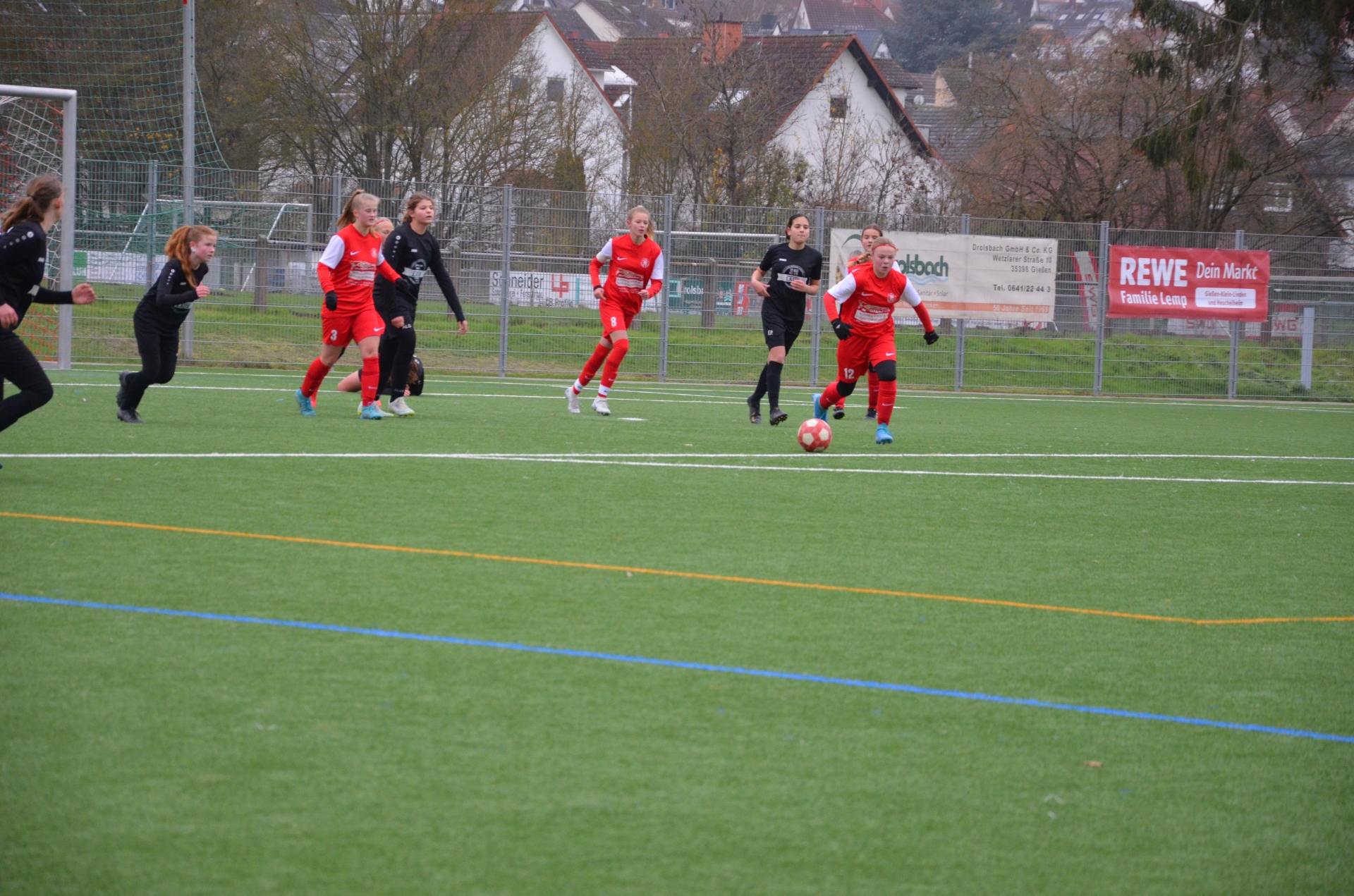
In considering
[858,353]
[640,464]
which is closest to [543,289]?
[858,353]

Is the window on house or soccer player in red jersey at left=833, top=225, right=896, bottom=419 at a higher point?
the window on house

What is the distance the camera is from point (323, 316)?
39.9 feet

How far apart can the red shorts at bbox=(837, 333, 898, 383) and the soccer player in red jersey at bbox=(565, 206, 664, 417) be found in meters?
2.09

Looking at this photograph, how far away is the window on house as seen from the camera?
3547 centimetres

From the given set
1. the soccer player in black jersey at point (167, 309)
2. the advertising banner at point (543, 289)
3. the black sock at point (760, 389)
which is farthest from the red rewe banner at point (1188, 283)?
the soccer player in black jersey at point (167, 309)

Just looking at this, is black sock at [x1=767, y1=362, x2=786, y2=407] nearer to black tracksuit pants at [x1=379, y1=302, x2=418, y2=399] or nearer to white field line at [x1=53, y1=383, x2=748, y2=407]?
white field line at [x1=53, y1=383, x2=748, y2=407]

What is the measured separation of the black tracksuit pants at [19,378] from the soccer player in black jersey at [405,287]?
4689 millimetres

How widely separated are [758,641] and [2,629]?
257cm

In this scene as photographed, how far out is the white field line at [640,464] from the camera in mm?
9172

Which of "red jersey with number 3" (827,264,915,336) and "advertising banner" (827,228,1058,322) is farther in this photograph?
"advertising banner" (827,228,1058,322)

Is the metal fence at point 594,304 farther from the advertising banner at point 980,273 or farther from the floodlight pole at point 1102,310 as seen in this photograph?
the advertising banner at point 980,273

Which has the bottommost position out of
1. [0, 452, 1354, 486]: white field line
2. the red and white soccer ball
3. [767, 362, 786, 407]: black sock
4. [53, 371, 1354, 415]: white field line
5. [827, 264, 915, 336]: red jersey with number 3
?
[0, 452, 1354, 486]: white field line

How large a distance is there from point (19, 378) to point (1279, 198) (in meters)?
34.3

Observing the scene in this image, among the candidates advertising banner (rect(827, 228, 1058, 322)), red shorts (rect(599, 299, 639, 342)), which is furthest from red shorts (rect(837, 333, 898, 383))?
advertising banner (rect(827, 228, 1058, 322))
